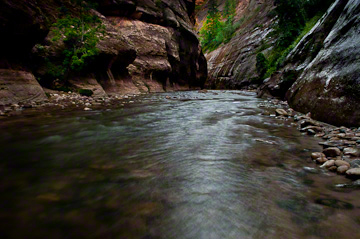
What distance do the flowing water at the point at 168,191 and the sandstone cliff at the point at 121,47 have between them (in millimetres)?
5646

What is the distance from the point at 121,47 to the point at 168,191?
533 inches

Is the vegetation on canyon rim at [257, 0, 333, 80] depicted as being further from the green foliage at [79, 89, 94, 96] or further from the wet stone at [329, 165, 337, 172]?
the wet stone at [329, 165, 337, 172]

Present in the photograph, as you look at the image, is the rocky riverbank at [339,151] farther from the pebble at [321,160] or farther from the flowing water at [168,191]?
the flowing water at [168,191]

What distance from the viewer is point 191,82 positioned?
29047 mm

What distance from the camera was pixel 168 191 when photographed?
4.91 feet

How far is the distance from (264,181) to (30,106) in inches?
266

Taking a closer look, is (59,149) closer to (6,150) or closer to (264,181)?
(6,150)

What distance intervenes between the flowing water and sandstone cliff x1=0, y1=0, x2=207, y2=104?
18.5ft

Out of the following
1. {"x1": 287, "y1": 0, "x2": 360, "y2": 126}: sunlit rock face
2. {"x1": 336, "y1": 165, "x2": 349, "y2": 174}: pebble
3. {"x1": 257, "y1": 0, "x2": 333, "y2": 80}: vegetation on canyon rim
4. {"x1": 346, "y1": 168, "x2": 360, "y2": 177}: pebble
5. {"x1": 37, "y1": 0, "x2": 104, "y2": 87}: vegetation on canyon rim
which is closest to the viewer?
{"x1": 346, "y1": 168, "x2": 360, "y2": 177}: pebble

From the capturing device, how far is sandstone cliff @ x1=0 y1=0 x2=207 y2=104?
6.43 metres

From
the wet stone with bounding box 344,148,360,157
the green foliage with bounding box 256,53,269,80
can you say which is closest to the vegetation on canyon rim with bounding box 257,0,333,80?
the green foliage with bounding box 256,53,269,80

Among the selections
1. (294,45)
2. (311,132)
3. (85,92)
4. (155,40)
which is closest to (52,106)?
(85,92)

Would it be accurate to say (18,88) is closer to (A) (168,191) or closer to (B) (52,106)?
(B) (52,106)

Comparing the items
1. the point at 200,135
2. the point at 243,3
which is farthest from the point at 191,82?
the point at 243,3
